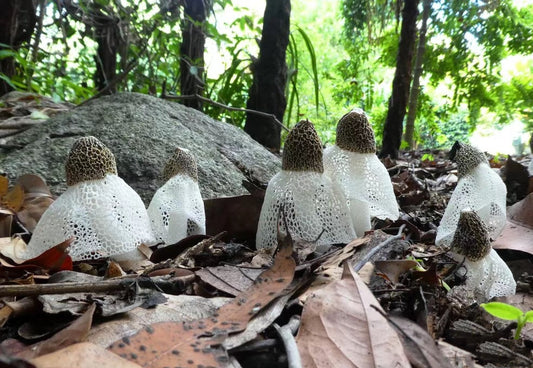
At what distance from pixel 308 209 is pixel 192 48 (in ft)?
17.5

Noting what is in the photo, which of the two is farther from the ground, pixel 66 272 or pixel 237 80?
pixel 237 80

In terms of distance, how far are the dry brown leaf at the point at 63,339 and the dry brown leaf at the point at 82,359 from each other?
0.36ft

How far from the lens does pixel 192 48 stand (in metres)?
6.81

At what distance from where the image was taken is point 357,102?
41.7 feet

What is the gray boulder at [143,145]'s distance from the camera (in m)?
3.05

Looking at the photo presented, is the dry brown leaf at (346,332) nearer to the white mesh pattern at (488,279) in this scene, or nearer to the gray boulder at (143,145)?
the white mesh pattern at (488,279)

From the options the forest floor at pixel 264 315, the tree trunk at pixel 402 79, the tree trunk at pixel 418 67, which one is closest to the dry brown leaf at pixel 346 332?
the forest floor at pixel 264 315

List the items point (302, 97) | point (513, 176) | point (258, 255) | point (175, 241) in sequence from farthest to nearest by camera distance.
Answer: point (302, 97)
point (513, 176)
point (175, 241)
point (258, 255)

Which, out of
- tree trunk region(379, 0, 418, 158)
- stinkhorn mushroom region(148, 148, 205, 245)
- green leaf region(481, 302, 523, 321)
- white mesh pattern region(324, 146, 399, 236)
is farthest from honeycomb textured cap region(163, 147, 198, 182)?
tree trunk region(379, 0, 418, 158)

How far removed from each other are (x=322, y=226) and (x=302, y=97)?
81.0ft

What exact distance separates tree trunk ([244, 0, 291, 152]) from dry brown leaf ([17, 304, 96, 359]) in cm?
457

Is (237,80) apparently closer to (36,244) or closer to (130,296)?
(36,244)

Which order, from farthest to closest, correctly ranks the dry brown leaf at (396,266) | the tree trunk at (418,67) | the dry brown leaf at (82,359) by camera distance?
the tree trunk at (418,67), the dry brown leaf at (396,266), the dry brown leaf at (82,359)

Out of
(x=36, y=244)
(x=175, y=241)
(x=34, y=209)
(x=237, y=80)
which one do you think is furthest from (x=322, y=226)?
(x=237, y=80)
